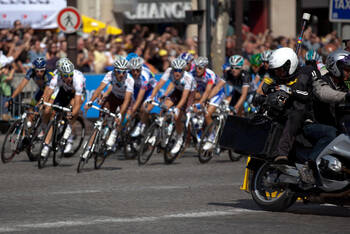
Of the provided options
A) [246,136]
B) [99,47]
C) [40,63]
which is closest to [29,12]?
[99,47]

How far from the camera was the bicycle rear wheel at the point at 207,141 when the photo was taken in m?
16.2

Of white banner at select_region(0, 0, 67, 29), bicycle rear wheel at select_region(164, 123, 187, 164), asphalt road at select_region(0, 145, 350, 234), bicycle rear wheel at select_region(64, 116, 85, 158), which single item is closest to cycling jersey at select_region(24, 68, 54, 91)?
bicycle rear wheel at select_region(64, 116, 85, 158)

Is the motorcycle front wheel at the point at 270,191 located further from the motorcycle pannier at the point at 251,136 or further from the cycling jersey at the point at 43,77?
the cycling jersey at the point at 43,77

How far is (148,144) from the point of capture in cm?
1564

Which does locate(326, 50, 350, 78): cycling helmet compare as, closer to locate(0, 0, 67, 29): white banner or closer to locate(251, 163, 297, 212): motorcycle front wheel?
locate(251, 163, 297, 212): motorcycle front wheel

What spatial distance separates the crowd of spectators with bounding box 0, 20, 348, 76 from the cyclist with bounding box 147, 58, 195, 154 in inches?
188

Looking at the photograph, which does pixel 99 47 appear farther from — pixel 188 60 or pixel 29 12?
pixel 188 60

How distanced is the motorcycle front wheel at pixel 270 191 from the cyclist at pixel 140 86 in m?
6.89

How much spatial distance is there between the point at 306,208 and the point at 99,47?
573 inches

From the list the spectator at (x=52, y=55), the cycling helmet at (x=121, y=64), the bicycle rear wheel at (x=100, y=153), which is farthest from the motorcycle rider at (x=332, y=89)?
the spectator at (x=52, y=55)

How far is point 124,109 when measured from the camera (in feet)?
52.0

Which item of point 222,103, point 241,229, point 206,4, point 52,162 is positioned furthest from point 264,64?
point 241,229

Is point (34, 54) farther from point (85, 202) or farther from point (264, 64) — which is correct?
point (85, 202)

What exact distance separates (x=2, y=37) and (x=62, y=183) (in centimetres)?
1050
